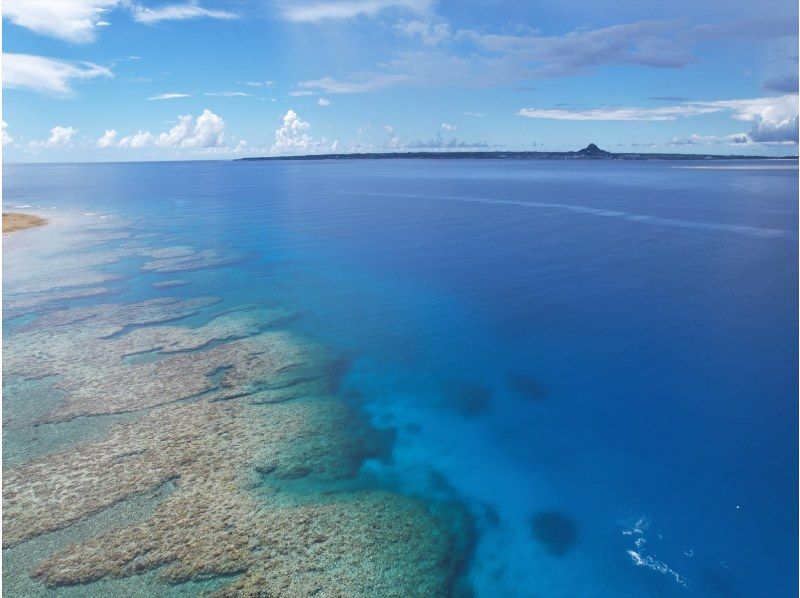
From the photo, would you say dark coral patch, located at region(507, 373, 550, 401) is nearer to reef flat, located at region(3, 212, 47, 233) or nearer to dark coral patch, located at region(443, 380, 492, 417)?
dark coral patch, located at region(443, 380, 492, 417)

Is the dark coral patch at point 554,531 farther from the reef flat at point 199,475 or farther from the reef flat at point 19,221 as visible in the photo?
the reef flat at point 19,221

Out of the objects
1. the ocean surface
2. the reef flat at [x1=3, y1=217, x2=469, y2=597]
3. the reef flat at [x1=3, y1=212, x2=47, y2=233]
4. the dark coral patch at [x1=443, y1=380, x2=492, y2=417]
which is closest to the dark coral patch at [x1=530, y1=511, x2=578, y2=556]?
the ocean surface

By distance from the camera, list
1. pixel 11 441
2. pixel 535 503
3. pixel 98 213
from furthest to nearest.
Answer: pixel 98 213, pixel 11 441, pixel 535 503

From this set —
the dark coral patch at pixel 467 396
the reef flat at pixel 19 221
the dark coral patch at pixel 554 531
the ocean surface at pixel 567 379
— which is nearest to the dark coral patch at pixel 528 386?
the ocean surface at pixel 567 379

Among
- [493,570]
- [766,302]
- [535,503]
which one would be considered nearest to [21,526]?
[493,570]

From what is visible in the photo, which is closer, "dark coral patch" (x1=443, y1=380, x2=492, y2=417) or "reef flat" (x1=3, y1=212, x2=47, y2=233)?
"dark coral patch" (x1=443, y1=380, x2=492, y2=417)

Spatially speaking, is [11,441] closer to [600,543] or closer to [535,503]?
[535,503]
